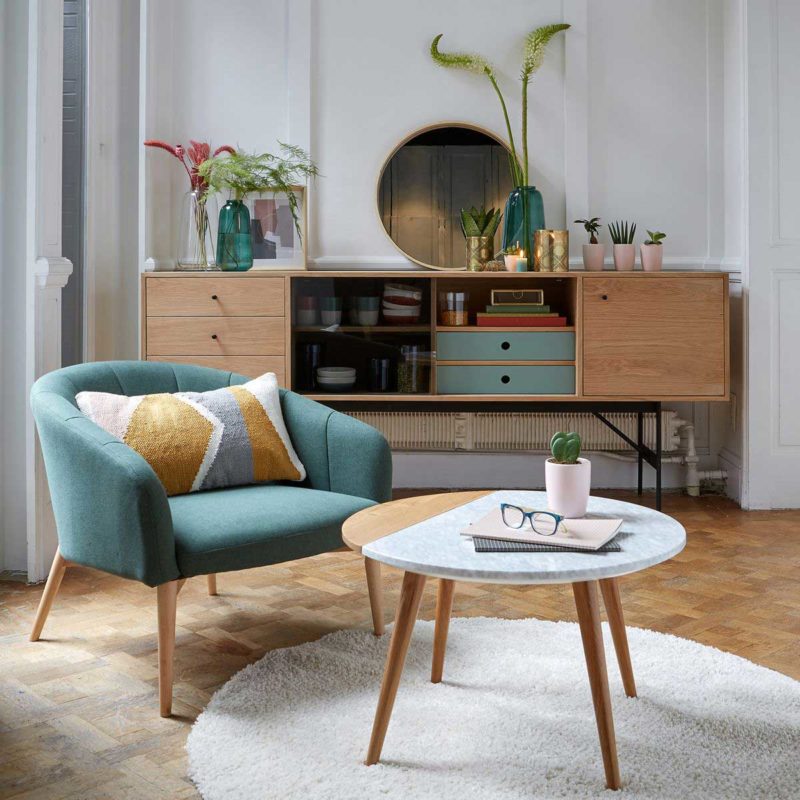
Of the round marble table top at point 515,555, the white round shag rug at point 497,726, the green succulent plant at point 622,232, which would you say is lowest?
the white round shag rug at point 497,726

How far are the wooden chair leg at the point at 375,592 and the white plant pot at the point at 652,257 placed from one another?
205 cm

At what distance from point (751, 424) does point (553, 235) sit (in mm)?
1142

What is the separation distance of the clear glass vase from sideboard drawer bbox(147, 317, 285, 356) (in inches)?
12.2

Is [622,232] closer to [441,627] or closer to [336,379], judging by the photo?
[336,379]

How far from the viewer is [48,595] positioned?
2480 millimetres

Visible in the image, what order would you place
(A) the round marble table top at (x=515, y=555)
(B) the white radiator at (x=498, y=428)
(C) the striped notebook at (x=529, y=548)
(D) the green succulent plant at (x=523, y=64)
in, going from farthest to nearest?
(B) the white radiator at (x=498, y=428)
(D) the green succulent plant at (x=523, y=64)
(C) the striped notebook at (x=529, y=548)
(A) the round marble table top at (x=515, y=555)

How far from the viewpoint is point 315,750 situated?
184 cm

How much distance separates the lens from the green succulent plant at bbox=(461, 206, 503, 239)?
4074 millimetres

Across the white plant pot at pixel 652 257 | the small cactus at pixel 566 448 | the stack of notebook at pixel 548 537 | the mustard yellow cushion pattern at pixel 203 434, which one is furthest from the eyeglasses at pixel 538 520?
the white plant pot at pixel 652 257

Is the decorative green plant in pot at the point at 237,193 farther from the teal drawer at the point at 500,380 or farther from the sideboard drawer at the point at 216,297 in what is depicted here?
the teal drawer at the point at 500,380

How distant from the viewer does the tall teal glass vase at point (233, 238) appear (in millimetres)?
3879

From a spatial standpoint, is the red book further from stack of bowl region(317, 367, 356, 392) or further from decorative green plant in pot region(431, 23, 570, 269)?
stack of bowl region(317, 367, 356, 392)

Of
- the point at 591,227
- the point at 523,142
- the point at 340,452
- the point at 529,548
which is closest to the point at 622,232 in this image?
the point at 591,227

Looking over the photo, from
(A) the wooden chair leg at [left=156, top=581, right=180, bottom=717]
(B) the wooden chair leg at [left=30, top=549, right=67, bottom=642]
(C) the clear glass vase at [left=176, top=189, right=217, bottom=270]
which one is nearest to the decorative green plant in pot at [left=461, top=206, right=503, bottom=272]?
(C) the clear glass vase at [left=176, top=189, right=217, bottom=270]
